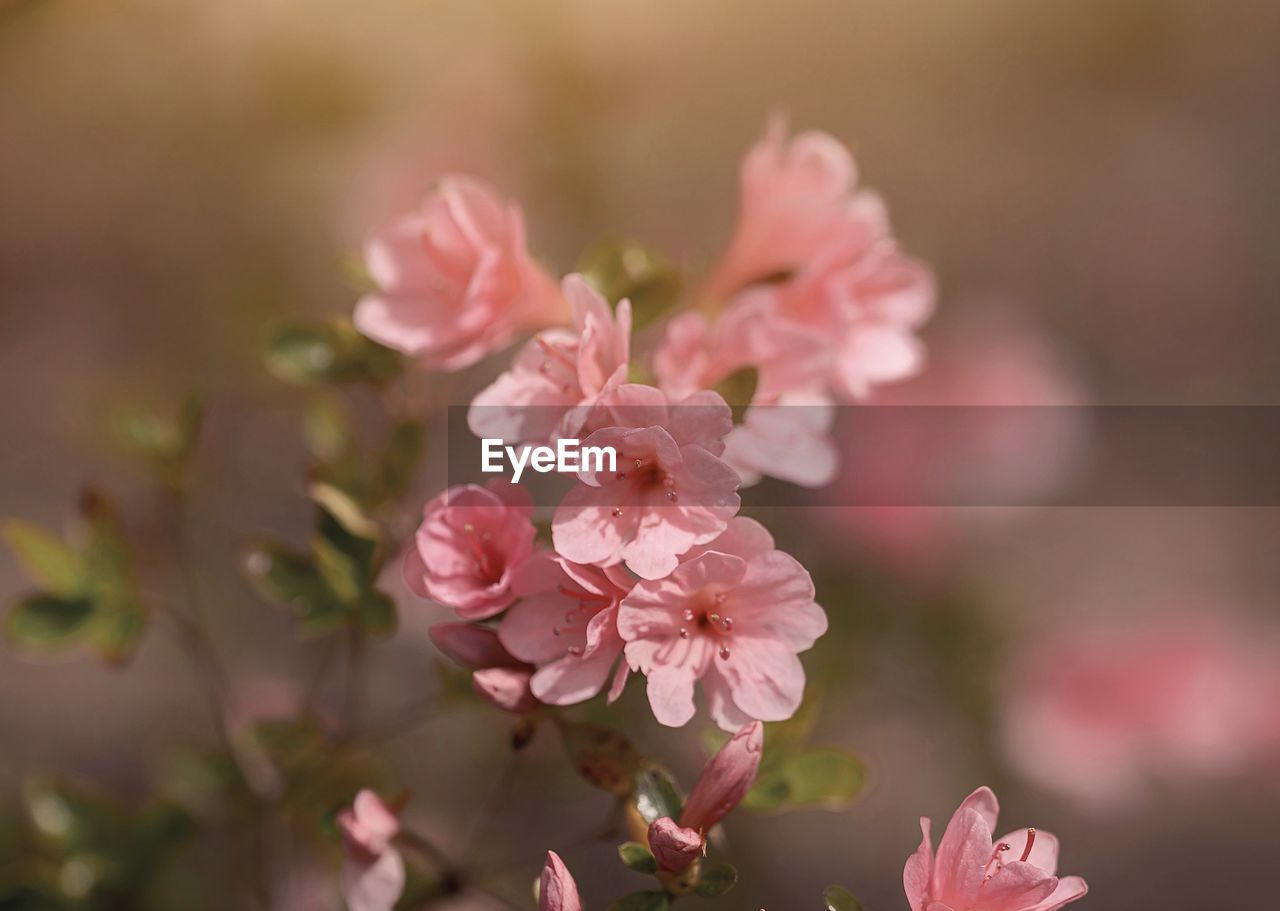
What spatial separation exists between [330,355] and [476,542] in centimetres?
34

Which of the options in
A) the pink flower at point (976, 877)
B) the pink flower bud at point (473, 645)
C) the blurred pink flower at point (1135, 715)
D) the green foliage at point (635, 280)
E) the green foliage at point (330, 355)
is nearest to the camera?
the pink flower at point (976, 877)

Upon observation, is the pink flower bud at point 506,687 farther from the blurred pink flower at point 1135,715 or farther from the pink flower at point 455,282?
the blurred pink flower at point 1135,715

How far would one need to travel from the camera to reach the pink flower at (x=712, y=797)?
0.63 metres

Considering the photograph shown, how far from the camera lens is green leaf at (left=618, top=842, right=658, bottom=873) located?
0.67 metres

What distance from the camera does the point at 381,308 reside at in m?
0.90

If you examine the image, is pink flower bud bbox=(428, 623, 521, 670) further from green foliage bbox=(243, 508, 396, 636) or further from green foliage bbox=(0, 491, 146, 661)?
green foliage bbox=(0, 491, 146, 661)

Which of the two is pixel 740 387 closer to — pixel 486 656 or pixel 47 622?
pixel 486 656

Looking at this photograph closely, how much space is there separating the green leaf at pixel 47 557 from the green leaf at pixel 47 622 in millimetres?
16

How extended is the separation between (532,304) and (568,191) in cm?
101

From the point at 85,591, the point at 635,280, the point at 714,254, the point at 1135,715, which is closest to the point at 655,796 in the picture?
the point at 635,280

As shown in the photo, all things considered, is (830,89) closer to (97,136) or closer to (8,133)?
(97,136)

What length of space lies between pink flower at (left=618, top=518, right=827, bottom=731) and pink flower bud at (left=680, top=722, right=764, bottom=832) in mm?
21

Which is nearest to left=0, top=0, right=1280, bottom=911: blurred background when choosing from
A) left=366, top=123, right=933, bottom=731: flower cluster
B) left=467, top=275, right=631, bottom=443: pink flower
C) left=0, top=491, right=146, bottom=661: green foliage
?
left=0, top=491, right=146, bottom=661: green foliage

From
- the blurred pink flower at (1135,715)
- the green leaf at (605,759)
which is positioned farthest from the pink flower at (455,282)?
the blurred pink flower at (1135,715)
